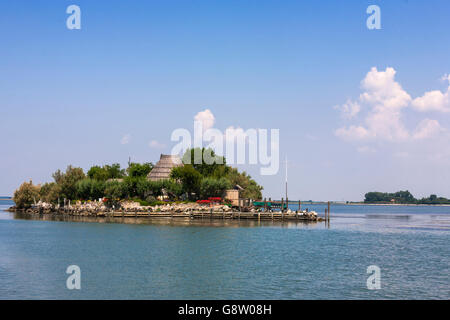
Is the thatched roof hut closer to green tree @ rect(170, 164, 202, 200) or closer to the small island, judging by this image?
the small island

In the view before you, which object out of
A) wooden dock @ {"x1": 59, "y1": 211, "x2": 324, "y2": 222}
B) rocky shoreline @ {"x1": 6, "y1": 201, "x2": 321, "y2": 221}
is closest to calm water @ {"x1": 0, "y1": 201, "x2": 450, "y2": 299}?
wooden dock @ {"x1": 59, "y1": 211, "x2": 324, "y2": 222}

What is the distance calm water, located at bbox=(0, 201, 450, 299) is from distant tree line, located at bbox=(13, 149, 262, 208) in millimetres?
43483

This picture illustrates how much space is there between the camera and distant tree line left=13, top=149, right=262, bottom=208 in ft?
336

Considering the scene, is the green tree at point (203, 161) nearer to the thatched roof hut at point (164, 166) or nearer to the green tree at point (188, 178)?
the thatched roof hut at point (164, 166)

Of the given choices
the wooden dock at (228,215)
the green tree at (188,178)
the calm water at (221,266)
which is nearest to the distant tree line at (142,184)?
the green tree at (188,178)

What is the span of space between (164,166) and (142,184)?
11195mm

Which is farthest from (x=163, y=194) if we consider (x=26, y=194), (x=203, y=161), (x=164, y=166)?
(x=26, y=194)

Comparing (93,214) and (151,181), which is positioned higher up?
(151,181)

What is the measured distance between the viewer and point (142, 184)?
101m
